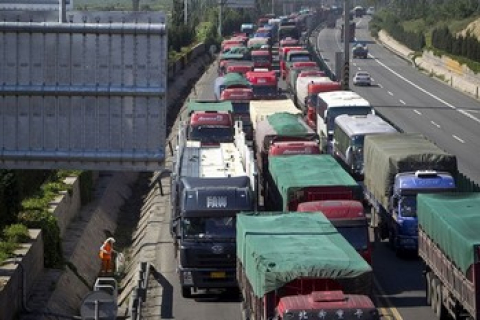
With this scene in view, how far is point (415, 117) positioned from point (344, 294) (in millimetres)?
47309

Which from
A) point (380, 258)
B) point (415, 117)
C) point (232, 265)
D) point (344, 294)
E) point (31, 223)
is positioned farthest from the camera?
point (415, 117)

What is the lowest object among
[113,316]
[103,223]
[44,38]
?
[103,223]

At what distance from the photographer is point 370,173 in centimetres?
3638

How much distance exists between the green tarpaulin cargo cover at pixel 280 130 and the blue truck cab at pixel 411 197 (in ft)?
28.7

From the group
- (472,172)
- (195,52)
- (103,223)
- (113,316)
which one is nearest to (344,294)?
(113,316)

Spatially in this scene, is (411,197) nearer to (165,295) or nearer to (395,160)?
(395,160)

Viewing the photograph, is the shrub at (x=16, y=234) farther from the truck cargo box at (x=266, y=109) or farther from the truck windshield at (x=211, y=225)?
the truck cargo box at (x=266, y=109)

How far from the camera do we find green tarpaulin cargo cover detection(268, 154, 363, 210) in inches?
1194

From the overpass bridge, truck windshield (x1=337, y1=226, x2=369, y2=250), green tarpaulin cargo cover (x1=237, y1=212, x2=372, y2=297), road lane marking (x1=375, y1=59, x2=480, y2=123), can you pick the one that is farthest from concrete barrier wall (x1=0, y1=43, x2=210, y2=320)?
road lane marking (x1=375, y1=59, x2=480, y2=123)

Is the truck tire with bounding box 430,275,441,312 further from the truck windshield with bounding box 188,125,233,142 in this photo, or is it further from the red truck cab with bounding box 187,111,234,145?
the truck windshield with bounding box 188,125,233,142

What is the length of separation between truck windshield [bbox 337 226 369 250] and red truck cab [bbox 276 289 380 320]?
7217 mm

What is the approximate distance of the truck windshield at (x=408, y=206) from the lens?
31.4 m

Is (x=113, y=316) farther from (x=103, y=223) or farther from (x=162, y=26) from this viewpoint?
(x=103, y=223)

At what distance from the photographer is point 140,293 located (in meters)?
26.9
